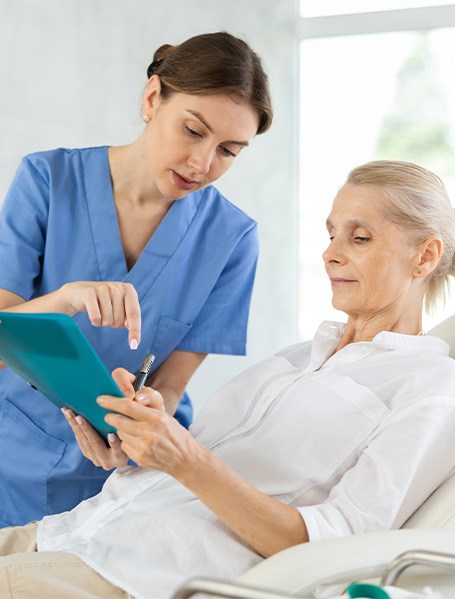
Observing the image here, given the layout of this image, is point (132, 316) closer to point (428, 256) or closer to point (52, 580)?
point (52, 580)

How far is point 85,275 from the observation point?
6.40 ft

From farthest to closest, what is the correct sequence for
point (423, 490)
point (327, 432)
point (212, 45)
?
point (212, 45), point (327, 432), point (423, 490)

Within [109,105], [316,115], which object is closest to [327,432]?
[109,105]

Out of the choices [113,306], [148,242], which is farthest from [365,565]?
[148,242]

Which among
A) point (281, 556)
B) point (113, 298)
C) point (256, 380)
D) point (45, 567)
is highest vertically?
point (113, 298)

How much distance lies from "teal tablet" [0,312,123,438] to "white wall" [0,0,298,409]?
1.97m

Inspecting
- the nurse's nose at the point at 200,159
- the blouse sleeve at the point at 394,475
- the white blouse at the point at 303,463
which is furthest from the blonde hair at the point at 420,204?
the blouse sleeve at the point at 394,475

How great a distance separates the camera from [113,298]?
1.52 metres

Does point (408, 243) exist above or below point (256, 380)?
above

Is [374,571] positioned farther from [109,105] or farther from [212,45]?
[109,105]

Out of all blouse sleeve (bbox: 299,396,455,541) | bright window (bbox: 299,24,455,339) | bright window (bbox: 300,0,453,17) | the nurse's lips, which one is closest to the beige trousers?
blouse sleeve (bbox: 299,396,455,541)

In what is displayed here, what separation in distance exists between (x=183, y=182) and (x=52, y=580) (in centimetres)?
82

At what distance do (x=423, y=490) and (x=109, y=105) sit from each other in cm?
252

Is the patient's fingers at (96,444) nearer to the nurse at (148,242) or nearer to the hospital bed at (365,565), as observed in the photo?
the nurse at (148,242)
